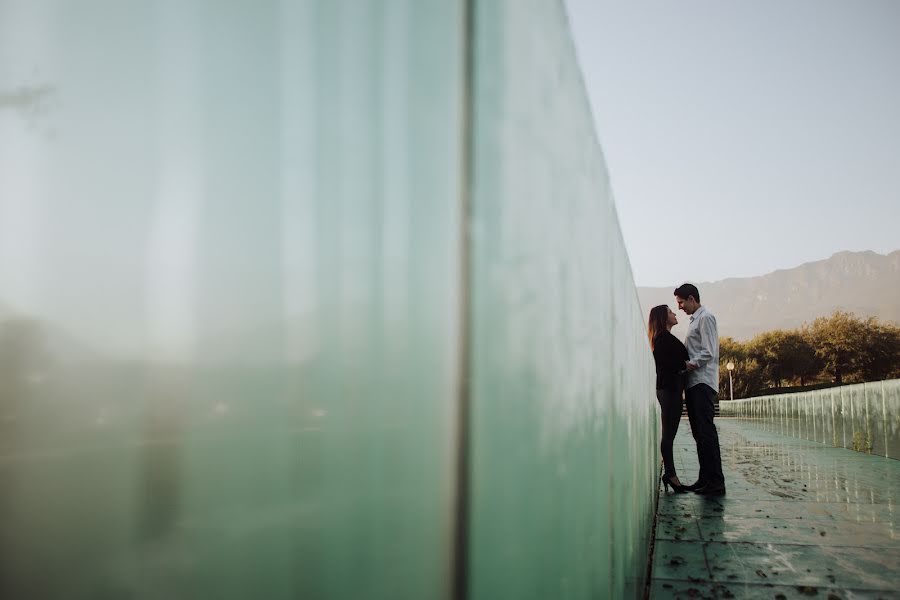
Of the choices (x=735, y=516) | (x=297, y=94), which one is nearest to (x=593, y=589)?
(x=297, y=94)

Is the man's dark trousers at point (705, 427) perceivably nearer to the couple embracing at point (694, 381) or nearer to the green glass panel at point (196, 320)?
the couple embracing at point (694, 381)

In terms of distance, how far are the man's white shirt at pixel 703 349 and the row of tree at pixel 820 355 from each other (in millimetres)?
74695

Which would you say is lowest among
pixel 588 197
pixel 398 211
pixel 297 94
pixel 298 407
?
pixel 298 407

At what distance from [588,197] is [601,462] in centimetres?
85

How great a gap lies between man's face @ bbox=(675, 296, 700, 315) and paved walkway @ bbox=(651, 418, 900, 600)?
6.97 ft

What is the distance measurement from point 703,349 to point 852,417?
27.1 feet

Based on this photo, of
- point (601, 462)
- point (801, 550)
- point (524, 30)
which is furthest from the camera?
point (801, 550)

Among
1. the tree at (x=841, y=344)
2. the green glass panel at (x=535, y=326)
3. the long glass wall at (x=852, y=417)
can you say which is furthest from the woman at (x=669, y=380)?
the tree at (x=841, y=344)

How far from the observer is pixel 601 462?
1.95 meters

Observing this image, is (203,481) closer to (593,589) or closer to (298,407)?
(298,407)

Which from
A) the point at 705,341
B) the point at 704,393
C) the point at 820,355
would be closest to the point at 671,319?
the point at 705,341

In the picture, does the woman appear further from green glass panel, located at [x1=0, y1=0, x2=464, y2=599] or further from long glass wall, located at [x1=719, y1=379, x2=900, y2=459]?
green glass panel, located at [x1=0, y1=0, x2=464, y2=599]

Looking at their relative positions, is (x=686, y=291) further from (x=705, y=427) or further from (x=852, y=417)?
(x=852, y=417)

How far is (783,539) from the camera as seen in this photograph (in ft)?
16.1
